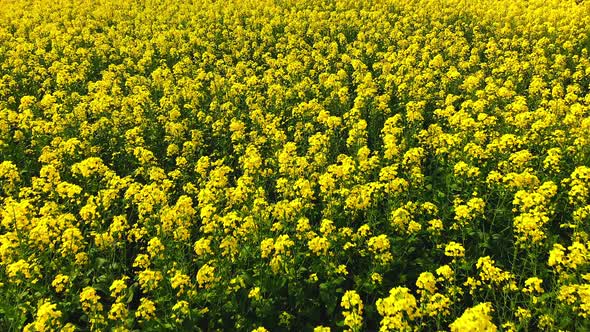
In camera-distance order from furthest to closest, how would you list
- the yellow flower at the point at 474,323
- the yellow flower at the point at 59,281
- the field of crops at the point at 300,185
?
the field of crops at the point at 300,185 → the yellow flower at the point at 59,281 → the yellow flower at the point at 474,323

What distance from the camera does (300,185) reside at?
6.98 metres

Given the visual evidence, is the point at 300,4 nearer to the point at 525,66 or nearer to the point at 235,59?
the point at 235,59

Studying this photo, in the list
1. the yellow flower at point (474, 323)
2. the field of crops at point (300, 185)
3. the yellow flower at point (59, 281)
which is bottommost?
the field of crops at point (300, 185)

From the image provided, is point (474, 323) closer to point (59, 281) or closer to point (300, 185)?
point (300, 185)

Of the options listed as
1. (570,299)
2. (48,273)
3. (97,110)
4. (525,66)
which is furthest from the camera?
(525,66)

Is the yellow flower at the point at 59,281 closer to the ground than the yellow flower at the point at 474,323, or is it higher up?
closer to the ground

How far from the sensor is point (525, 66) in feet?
39.2

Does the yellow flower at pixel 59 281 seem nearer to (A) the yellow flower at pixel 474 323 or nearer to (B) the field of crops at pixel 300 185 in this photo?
(B) the field of crops at pixel 300 185

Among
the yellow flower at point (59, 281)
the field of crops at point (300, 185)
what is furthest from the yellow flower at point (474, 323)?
the yellow flower at point (59, 281)

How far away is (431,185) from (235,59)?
32.9ft

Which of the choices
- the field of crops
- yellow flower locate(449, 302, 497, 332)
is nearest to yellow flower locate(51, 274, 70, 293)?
the field of crops

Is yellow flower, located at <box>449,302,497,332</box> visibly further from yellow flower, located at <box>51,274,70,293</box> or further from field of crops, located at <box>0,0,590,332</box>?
yellow flower, located at <box>51,274,70,293</box>

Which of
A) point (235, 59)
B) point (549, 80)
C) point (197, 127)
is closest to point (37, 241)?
point (197, 127)

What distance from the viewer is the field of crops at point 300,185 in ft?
18.1
